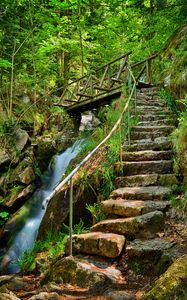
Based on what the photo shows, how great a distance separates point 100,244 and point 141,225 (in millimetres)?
591

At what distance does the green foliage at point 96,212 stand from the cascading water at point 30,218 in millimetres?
1001

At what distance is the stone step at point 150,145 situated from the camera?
6527mm

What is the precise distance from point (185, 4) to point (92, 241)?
6.46 metres

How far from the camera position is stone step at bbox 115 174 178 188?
5.43 meters

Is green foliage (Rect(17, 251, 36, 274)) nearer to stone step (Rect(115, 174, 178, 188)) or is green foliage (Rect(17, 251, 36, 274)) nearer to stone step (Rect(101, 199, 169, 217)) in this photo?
stone step (Rect(101, 199, 169, 217))

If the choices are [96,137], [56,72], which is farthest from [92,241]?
[56,72]

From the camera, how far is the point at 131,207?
4707 mm

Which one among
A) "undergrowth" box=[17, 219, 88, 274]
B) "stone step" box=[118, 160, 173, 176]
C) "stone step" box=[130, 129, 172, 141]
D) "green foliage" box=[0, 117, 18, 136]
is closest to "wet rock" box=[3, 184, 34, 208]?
"green foliage" box=[0, 117, 18, 136]

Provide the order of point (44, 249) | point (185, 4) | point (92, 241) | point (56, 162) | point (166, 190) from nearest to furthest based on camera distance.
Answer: point (92, 241)
point (166, 190)
point (44, 249)
point (185, 4)
point (56, 162)

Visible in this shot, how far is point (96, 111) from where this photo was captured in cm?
1511

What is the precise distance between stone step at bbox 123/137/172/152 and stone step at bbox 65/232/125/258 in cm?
272

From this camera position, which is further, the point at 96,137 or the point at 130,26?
the point at 130,26

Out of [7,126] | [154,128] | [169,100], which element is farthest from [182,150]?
[7,126]

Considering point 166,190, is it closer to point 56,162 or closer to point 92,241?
point 92,241
